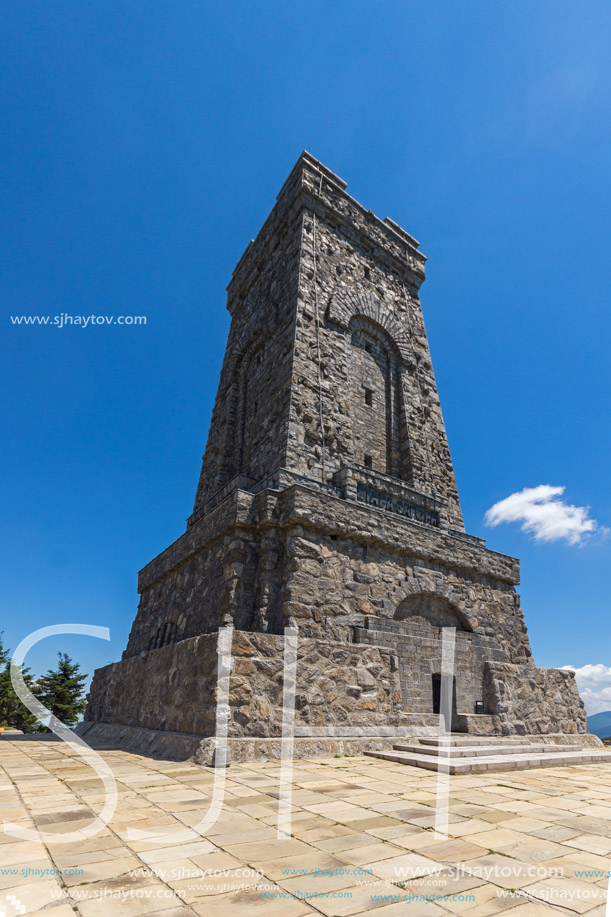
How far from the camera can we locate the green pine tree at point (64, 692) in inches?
1074

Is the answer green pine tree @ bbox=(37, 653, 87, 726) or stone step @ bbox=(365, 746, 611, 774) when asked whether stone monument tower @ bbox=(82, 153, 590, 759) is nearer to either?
stone step @ bbox=(365, 746, 611, 774)

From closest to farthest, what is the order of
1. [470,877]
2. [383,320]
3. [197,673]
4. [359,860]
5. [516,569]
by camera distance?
[470,877], [359,860], [197,673], [516,569], [383,320]

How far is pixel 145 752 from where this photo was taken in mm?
7605

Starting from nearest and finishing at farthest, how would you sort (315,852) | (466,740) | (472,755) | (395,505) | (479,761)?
(315,852) → (479,761) → (472,755) → (466,740) → (395,505)

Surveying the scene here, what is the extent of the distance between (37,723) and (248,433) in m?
25.0

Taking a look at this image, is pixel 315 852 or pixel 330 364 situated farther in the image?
pixel 330 364

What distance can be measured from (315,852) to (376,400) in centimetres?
1125

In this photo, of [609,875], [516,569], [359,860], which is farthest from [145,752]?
[516,569]

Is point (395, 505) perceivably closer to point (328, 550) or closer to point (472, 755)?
point (328, 550)

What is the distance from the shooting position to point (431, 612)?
10.6 meters

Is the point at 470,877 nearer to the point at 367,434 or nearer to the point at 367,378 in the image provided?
the point at 367,434

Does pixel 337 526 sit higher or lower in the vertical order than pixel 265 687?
higher

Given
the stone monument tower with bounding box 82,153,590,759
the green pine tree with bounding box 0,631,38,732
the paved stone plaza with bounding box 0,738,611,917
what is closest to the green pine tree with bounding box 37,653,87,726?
the green pine tree with bounding box 0,631,38,732

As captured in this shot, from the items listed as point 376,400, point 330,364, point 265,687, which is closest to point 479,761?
point 265,687
